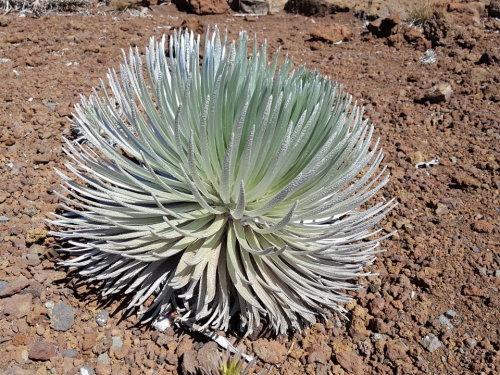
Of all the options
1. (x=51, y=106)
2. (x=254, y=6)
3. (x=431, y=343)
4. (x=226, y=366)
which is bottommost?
(x=431, y=343)

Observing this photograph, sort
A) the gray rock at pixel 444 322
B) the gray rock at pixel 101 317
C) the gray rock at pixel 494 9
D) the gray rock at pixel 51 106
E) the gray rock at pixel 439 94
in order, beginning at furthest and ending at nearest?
the gray rock at pixel 494 9
the gray rock at pixel 439 94
the gray rock at pixel 51 106
the gray rock at pixel 444 322
the gray rock at pixel 101 317

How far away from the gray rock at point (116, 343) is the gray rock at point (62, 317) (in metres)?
0.15

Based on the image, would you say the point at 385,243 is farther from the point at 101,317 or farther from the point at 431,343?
the point at 101,317

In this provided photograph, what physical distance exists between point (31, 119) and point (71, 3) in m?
3.07

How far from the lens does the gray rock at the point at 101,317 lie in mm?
1476

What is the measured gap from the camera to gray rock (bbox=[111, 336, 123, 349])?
4.66 feet

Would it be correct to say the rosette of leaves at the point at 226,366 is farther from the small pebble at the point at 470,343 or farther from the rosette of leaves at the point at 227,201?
the small pebble at the point at 470,343

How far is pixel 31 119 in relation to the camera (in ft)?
8.09

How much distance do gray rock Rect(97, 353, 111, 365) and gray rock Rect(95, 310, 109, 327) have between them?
0.11m

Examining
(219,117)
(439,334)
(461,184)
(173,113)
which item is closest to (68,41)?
(173,113)

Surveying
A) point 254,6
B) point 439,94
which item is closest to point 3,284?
point 439,94

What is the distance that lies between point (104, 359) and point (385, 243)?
1.22m

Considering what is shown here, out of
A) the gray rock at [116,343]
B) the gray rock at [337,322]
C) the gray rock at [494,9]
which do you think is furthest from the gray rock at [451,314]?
the gray rock at [494,9]

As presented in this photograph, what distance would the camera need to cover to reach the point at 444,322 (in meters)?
1.59
